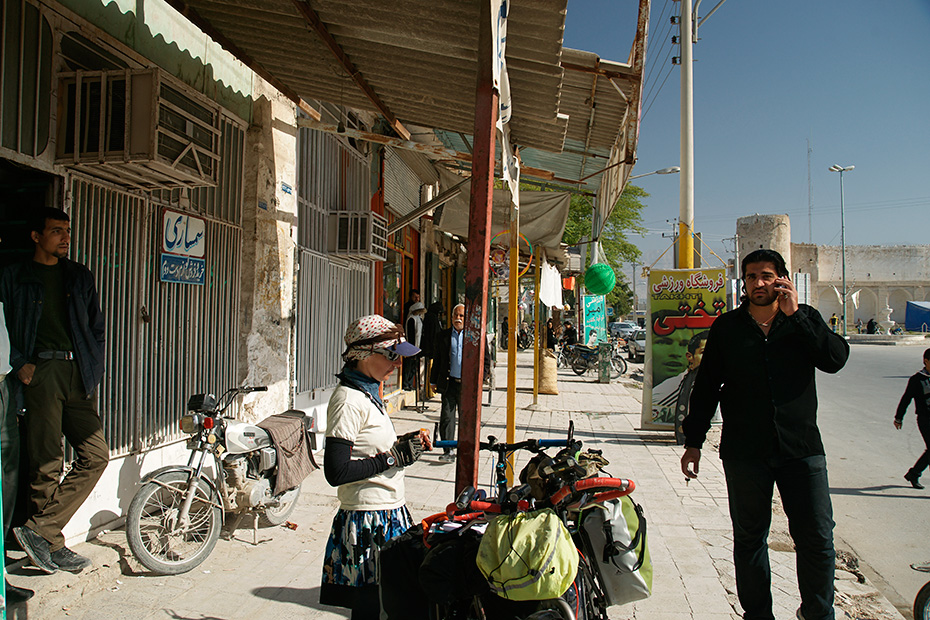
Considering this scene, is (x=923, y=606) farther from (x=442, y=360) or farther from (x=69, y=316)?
(x=442, y=360)

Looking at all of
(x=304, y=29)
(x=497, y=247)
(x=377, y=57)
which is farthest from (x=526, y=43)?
(x=497, y=247)

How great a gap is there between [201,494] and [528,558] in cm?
286

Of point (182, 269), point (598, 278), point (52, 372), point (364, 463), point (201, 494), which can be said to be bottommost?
point (201, 494)

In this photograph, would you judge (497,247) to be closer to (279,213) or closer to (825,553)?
(279,213)

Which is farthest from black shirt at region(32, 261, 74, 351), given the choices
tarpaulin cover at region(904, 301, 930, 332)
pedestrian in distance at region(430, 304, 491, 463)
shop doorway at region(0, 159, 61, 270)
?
tarpaulin cover at region(904, 301, 930, 332)

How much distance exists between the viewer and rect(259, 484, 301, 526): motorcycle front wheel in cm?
456

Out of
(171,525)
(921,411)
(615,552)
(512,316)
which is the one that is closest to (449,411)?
(512,316)

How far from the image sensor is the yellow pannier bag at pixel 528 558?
1.89 metres

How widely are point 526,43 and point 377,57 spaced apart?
122 cm

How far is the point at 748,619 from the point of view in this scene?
2973 millimetres

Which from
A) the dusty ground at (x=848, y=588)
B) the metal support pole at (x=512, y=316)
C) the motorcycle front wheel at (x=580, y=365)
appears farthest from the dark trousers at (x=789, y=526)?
the motorcycle front wheel at (x=580, y=365)

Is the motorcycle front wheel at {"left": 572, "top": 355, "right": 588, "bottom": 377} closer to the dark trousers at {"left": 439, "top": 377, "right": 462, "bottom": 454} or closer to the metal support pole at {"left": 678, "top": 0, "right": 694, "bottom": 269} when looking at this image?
the metal support pole at {"left": 678, "top": 0, "right": 694, "bottom": 269}

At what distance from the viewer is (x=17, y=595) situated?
3.13m

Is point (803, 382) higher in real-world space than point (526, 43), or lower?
lower
